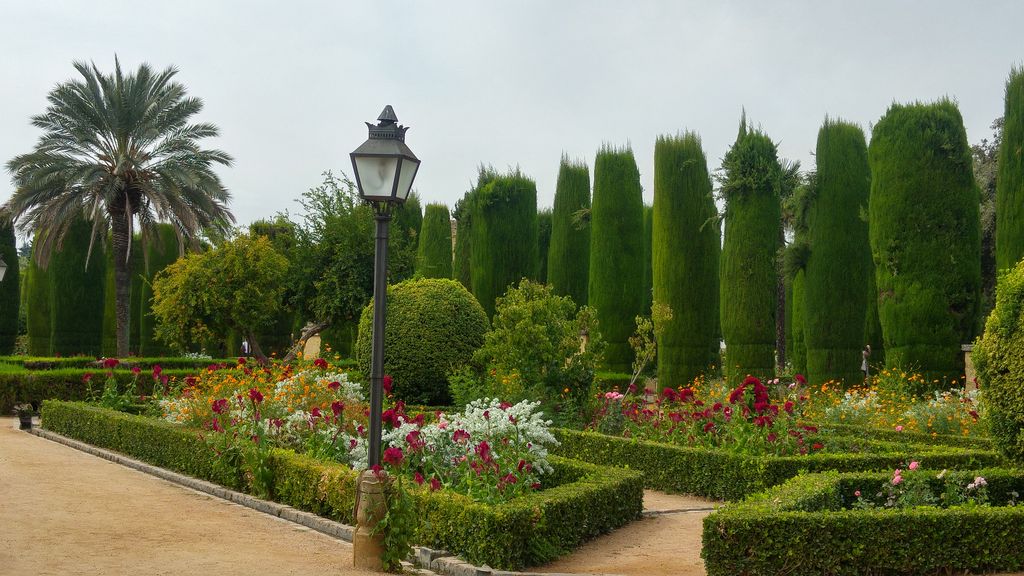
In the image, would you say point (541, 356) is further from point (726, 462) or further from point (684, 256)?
point (684, 256)

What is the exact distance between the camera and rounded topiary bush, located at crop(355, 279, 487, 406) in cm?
1645

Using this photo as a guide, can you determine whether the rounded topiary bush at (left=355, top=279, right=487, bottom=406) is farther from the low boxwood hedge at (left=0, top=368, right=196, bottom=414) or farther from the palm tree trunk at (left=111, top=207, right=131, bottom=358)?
the palm tree trunk at (left=111, top=207, right=131, bottom=358)

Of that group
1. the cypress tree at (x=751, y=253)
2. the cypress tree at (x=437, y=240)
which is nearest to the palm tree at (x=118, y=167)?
the cypress tree at (x=437, y=240)

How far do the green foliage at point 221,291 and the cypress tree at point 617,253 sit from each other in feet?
30.6

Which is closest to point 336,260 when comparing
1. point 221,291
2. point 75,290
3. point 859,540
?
Answer: point 221,291

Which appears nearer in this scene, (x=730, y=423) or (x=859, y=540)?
(x=859, y=540)

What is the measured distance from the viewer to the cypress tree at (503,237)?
27.9 metres

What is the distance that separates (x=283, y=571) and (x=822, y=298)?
16.1 meters

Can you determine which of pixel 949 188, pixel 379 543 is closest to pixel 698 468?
pixel 379 543

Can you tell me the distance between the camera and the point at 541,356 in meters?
14.5

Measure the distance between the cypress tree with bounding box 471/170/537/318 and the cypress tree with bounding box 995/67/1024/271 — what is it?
44.6 feet

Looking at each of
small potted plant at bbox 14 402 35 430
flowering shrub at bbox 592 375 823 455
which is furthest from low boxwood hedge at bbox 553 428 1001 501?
small potted plant at bbox 14 402 35 430

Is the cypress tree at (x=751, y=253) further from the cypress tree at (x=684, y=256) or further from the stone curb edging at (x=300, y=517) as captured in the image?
the stone curb edging at (x=300, y=517)

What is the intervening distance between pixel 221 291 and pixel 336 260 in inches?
137
